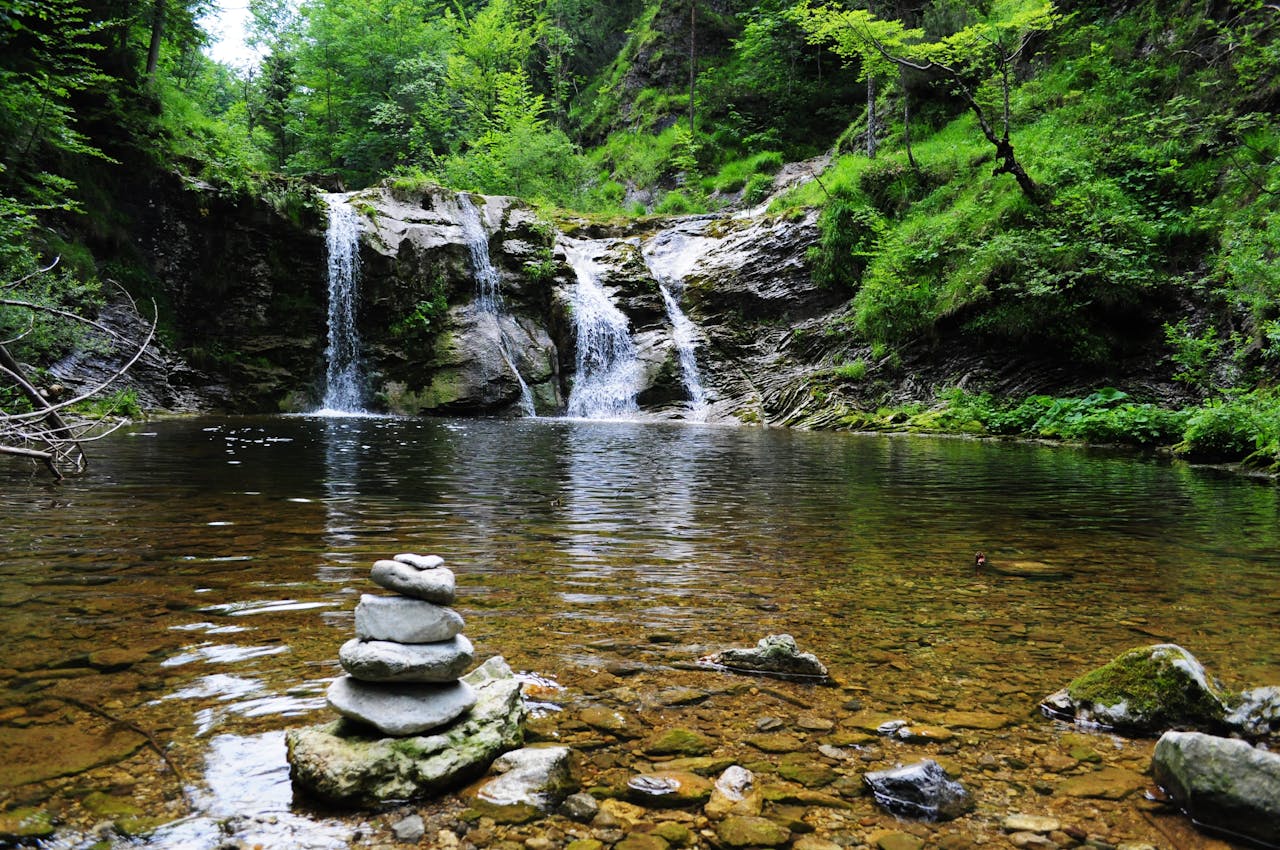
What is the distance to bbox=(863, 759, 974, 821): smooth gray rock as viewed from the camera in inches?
83.4

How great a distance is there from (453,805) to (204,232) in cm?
2365

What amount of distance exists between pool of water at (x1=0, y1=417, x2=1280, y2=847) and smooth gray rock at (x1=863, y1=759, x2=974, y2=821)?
0.08m

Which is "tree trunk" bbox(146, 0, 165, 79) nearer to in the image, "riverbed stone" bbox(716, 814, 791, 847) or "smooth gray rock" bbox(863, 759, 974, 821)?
"riverbed stone" bbox(716, 814, 791, 847)

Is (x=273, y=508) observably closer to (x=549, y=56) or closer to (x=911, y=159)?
(x=911, y=159)

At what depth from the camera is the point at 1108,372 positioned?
15898 millimetres

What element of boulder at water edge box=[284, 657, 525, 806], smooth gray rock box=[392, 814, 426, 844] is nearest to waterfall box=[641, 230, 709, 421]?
boulder at water edge box=[284, 657, 525, 806]

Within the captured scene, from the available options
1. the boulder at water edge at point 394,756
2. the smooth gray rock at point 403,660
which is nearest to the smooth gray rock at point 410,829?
the boulder at water edge at point 394,756

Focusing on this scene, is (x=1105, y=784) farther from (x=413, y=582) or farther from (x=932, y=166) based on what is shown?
(x=932, y=166)

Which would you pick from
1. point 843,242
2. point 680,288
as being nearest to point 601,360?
point 680,288

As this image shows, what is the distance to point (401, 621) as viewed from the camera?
256cm

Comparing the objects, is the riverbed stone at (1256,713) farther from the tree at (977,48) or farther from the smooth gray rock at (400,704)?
the tree at (977,48)

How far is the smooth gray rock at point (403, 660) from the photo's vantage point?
2424mm

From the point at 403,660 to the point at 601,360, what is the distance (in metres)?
22.1

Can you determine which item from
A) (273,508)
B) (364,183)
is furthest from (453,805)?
(364,183)
